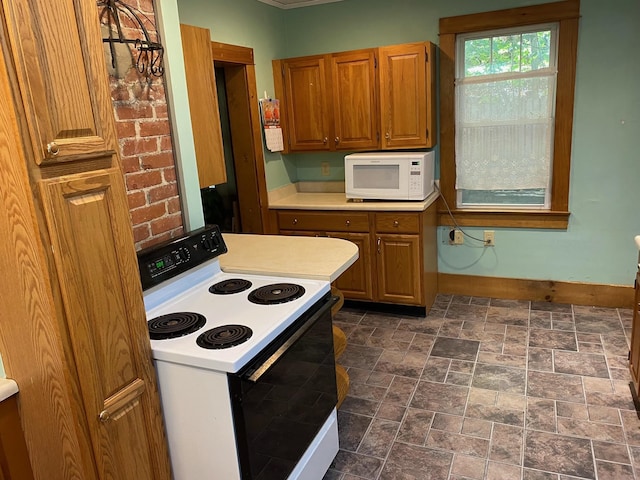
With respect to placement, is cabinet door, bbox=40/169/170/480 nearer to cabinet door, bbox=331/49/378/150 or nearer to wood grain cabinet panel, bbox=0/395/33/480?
A: wood grain cabinet panel, bbox=0/395/33/480

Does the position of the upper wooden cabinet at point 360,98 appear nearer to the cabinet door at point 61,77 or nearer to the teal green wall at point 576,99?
the teal green wall at point 576,99

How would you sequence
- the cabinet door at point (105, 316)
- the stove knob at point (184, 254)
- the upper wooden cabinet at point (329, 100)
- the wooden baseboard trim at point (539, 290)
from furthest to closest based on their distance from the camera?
the upper wooden cabinet at point (329, 100) < the wooden baseboard trim at point (539, 290) < the stove knob at point (184, 254) < the cabinet door at point (105, 316)

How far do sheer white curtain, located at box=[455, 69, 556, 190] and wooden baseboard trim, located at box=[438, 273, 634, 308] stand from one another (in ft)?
2.54

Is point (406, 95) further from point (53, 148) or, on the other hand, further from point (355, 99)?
point (53, 148)

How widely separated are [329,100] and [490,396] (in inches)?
98.7

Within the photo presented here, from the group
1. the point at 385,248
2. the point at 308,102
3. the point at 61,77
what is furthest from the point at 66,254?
the point at 308,102

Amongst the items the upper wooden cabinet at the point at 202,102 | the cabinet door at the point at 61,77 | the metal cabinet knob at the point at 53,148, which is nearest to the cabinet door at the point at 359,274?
the upper wooden cabinet at the point at 202,102

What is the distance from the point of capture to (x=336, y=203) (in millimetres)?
3902

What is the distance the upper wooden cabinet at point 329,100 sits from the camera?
380 centimetres

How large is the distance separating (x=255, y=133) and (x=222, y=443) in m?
2.78

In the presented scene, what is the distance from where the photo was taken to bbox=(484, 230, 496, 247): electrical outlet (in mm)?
3967

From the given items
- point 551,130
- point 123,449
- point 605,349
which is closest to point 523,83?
point 551,130

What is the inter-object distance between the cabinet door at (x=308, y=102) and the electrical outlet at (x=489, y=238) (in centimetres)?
147

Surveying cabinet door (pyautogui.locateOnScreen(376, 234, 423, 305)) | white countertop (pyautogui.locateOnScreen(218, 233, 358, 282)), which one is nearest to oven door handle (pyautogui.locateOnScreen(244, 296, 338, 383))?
white countertop (pyautogui.locateOnScreen(218, 233, 358, 282))
